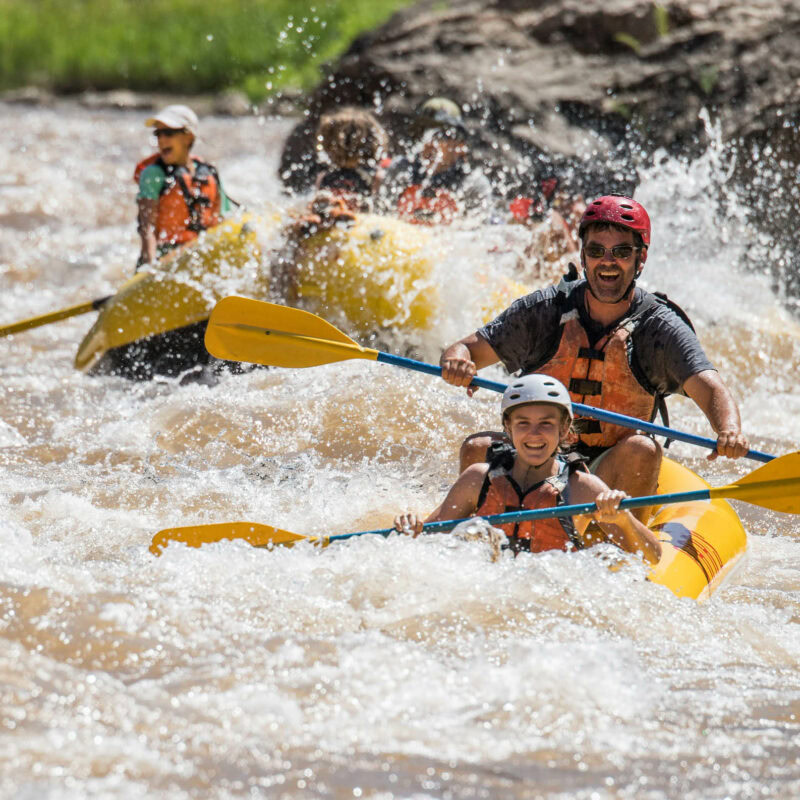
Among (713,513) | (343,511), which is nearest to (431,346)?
(343,511)

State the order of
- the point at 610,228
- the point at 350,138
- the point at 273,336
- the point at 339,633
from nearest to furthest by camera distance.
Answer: the point at 339,633 → the point at 610,228 → the point at 273,336 → the point at 350,138

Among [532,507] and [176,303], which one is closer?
[532,507]

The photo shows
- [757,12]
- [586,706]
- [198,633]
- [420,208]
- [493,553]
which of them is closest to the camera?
[586,706]

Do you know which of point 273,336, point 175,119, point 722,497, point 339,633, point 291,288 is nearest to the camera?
point 339,633

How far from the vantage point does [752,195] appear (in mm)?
8508

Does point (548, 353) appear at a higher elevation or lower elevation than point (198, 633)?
higher

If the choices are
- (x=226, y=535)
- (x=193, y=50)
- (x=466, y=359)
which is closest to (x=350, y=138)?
(x=466, y=359)

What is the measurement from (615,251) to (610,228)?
78mm

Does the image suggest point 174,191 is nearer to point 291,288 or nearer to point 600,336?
point 291,288

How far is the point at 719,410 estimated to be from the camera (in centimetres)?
378

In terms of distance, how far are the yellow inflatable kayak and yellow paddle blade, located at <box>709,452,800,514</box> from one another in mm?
3149

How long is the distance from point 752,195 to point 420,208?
2.76 meters

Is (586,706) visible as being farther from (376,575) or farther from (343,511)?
(343,511)

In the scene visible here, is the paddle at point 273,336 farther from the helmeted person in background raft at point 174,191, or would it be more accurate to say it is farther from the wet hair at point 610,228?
the helmeted person in background raft at point 174,191
